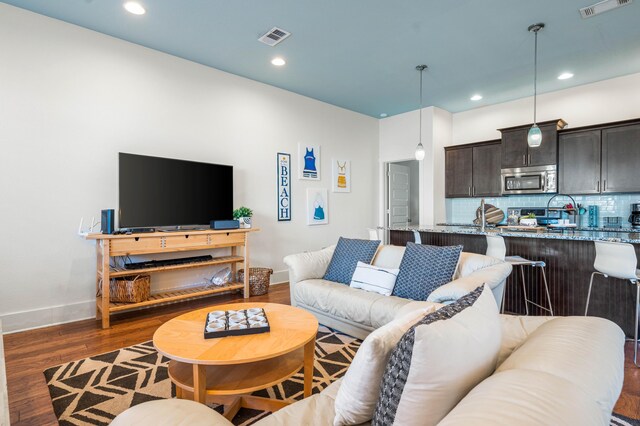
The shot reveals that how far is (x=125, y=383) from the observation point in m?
2.22

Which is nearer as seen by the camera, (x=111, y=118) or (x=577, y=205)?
(x=111, y=118)

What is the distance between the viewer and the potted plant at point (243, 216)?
14.6ft

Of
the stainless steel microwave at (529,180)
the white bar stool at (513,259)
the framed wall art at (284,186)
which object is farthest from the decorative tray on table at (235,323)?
the stainless steel microwave at (529,180)

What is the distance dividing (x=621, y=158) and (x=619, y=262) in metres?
2.89

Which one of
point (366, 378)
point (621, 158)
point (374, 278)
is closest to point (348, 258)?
point (374, 278)

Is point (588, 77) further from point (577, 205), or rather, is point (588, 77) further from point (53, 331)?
point (53, 331)

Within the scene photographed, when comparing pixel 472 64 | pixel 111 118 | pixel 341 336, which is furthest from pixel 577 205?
pixel 111 118

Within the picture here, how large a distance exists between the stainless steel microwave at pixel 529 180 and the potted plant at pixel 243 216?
14.0ft

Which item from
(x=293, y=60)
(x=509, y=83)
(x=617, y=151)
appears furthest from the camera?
(x=509, y=83)

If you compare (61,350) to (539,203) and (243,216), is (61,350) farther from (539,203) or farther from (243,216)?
(539,203)

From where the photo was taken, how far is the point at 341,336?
297 centimetres

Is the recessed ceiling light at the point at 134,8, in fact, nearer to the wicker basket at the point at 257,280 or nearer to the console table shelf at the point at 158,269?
the console table shelf at the point at 158,269

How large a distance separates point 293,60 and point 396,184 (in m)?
3.71

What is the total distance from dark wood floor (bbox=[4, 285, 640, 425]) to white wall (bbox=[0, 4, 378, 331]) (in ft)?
1.12
